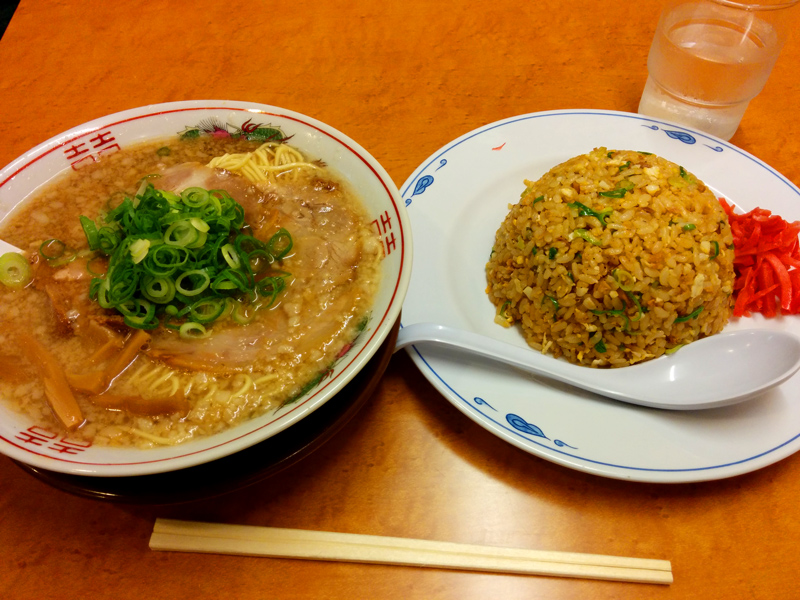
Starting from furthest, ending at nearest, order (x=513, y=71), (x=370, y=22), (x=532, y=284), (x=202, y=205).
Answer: (x=370, y=22) < (x=513, y=71) < (x=532, y=284) < (x=202, y=205)

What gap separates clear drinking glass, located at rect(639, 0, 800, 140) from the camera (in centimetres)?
191

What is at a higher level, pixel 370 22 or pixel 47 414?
pixel 370 22

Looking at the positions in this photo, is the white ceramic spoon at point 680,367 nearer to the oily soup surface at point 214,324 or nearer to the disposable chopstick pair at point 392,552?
the oily soup surface at point 214,324

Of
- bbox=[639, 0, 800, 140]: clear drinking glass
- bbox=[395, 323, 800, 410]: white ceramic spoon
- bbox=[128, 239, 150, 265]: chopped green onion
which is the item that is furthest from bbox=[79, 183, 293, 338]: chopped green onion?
bbox=[639, 0, 800, 140]: clear drinking glass

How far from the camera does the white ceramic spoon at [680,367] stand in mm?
1304

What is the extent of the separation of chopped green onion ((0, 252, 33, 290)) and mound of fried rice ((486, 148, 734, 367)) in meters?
1.34

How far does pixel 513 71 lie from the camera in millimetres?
2361

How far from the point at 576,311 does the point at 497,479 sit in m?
0.52

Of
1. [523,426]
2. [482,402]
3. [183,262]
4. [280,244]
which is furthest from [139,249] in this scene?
[523,426]

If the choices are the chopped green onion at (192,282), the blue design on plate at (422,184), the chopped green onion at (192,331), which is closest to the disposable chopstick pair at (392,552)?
the chopped green onion at (192,331)

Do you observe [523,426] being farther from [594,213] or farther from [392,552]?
[594,213]

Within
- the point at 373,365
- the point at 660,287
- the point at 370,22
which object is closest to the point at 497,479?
the point at 373,365

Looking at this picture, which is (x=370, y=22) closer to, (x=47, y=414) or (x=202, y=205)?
(x=202, y=205)

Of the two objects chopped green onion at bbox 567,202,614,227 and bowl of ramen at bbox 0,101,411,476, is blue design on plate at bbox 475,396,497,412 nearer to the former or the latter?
bowl of ramen at bbox 0,101,411,476
